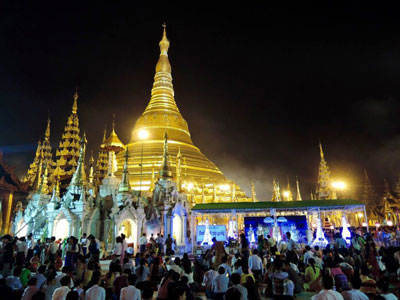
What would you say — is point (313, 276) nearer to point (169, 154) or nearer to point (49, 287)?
point (49, 287)

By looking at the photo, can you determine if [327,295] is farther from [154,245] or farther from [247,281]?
[154,245]

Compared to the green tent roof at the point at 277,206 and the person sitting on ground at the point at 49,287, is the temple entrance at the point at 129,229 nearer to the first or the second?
the green tent roof at the point at 277,206

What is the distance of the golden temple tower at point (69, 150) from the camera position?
38594 mm

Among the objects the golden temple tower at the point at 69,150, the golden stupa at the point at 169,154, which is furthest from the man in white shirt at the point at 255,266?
the golden temple tower at the point at 69,150

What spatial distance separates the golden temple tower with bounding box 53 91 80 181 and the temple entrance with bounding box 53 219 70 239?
18503mm

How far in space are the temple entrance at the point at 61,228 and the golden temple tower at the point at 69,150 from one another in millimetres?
18503

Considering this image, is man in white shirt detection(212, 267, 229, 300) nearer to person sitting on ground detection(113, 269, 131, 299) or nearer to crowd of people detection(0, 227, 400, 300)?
crowd of people detection(0, 227, 400, 300)

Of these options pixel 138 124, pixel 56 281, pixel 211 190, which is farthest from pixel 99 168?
pixel 56 281

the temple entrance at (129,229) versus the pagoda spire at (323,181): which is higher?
the pagoda spire at (323,181)

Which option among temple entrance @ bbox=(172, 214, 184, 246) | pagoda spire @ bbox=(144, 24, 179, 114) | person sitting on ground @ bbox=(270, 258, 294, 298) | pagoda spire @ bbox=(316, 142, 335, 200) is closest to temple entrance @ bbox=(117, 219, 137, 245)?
temple entrance @ bbox=(172, 214, 184, 246)

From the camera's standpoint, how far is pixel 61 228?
20.4 meters

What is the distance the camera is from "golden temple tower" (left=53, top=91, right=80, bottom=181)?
127ft

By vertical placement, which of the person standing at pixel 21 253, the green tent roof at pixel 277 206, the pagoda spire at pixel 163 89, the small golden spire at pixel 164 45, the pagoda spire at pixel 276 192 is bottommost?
the person standing at pixel 21 253

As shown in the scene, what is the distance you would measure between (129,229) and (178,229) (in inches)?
143
